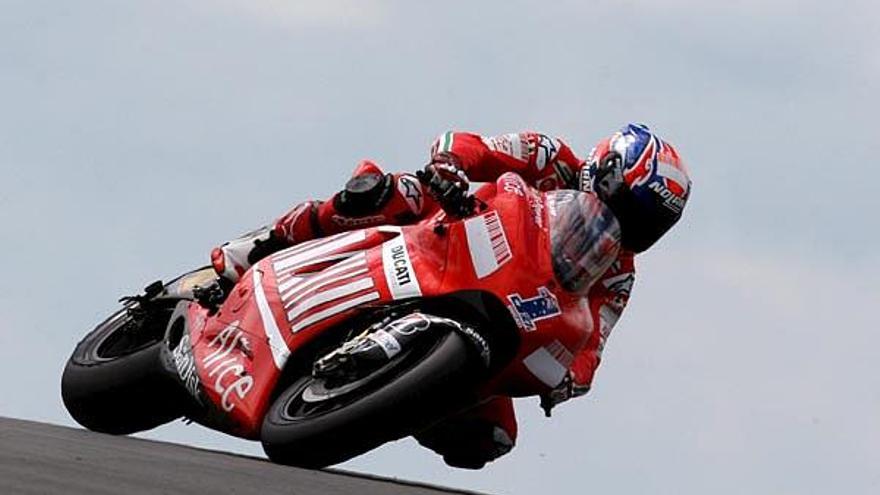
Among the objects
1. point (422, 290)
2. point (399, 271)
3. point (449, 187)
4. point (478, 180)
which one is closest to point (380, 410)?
point (422, 290)

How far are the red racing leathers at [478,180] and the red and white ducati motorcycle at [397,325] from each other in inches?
9.3

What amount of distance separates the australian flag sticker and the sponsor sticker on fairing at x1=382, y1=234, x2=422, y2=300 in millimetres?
386

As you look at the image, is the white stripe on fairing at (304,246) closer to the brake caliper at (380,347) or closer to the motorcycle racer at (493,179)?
the motorcycle racer at (493,179)

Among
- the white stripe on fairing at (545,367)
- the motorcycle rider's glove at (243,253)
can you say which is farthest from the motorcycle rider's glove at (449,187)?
the motorcycle rider's glove at (243,253)

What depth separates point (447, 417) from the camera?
9.93 meters

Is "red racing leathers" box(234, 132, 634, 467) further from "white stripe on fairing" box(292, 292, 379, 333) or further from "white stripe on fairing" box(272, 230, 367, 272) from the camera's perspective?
"white stripe on fairing" box(292, 292, 379, 333)

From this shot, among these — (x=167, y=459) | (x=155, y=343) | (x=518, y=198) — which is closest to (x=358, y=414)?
(x=167, y=459)

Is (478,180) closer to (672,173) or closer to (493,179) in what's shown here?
(493,179)

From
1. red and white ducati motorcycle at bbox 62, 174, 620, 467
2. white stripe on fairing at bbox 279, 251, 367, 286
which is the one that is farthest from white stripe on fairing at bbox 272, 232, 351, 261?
white stripe on fairing at bbox 279, 251, 367, 286

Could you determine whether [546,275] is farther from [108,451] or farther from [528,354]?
[108,451]

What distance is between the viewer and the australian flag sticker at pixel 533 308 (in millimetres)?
9375

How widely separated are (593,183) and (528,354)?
0.79m

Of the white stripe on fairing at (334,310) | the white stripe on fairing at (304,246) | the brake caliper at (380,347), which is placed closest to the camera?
the brake caliper at (380,347)

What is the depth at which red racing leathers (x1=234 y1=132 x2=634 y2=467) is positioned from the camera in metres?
10.0
